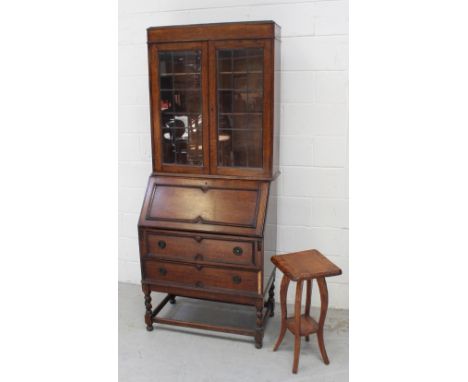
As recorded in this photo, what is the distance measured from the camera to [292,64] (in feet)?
9.65

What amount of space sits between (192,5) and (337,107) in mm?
1183

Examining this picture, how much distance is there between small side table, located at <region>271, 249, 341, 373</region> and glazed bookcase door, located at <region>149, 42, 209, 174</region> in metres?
0.75

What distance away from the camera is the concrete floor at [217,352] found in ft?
8.03

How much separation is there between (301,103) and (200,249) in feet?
3.79

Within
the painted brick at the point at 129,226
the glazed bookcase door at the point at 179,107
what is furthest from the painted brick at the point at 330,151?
the painted brick at the point at 129,226

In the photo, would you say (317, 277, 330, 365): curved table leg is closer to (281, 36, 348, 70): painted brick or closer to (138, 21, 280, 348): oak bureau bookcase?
(138, 21, 280, 348): oak bureau bookcase

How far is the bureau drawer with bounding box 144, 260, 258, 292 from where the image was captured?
2613 mm

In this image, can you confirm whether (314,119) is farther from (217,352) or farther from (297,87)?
(217,352)

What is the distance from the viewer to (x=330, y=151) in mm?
2986

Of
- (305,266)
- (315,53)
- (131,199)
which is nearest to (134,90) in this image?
(131,199)

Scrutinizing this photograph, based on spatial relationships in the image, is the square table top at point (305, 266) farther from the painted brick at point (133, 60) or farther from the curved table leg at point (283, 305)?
the painted brick at point (133, 60)
